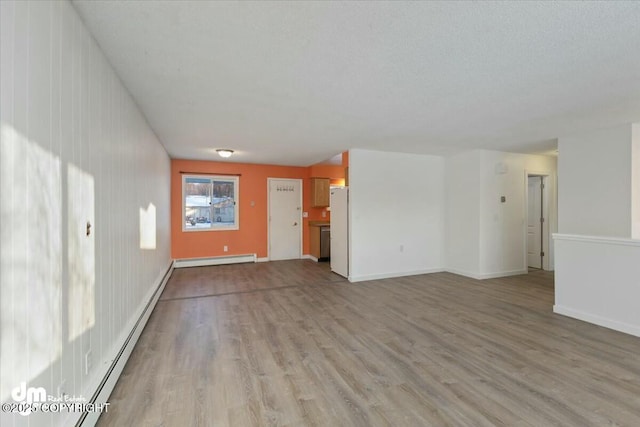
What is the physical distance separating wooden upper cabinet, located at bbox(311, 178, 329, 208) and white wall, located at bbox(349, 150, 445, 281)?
2219 mm

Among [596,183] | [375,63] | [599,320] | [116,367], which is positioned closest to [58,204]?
[116,367]

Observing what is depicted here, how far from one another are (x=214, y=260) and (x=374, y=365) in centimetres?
519

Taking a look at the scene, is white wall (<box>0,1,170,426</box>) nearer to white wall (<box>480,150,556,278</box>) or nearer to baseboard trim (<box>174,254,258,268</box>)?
baseboard trim (<box>174,254,258,268</box>)

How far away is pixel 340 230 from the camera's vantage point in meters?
5.47

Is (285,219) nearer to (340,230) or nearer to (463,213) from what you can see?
(340,230)

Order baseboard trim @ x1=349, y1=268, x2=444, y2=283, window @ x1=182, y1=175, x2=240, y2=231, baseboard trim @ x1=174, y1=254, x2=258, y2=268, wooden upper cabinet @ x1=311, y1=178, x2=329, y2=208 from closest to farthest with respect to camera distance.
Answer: baseboard trim @ x1=349, y1=268, x2=444, y2=283, baseboard trim @ x1=174, y1=254, x2=258, y2=268, window @ x1=182, y1=175, x2=240, y2=231, wooden upper cabinet @ x1=311, y1=178, x2=329, y2=208

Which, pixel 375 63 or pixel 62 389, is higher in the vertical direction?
pixel 375 63

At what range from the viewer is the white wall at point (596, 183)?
3652 millimetres

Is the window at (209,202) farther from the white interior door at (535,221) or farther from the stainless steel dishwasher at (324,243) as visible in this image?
the white interior door at (535,221)

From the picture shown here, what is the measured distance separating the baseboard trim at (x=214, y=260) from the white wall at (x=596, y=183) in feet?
20.3

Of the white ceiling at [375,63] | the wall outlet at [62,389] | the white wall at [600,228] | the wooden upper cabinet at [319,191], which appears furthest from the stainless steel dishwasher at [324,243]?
the wall outlet at [62,389]

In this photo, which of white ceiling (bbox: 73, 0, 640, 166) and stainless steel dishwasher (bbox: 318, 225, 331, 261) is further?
stainless steel dishwasher (bbox: 318, 225, 331, 261)

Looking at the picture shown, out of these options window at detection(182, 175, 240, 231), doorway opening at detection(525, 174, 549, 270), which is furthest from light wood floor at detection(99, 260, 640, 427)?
window at detection(182, 175, 240, 231)

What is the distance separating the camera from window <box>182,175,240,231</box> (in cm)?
644
